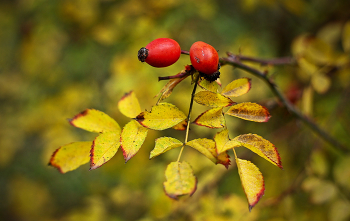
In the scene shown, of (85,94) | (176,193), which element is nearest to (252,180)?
(176,193)

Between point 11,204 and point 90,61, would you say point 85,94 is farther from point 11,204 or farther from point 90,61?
point 11,204

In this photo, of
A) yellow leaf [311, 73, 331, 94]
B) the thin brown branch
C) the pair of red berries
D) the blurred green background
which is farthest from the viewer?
the blurred green background

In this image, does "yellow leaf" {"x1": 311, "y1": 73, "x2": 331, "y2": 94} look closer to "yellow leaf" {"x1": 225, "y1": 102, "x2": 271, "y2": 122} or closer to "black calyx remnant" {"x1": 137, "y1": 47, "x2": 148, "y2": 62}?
"yellow leaf" {"x1": 225, "y1": 102, "x2": 271, "y2": 122}

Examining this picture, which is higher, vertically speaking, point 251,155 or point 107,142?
point 107,142

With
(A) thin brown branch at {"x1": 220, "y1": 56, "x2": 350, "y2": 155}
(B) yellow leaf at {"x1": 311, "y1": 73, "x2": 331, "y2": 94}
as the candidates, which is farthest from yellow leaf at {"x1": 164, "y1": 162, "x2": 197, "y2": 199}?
(B) yellow leaf at {"x1": 311, "y1": 73, "x2": 331, "y2": 94}

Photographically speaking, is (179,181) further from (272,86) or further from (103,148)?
(272,86)

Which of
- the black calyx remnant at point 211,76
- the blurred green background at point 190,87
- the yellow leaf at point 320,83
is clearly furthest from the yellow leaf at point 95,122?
the yellow leaf at point 320,83

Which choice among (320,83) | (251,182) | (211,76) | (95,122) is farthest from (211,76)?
(320,83)
